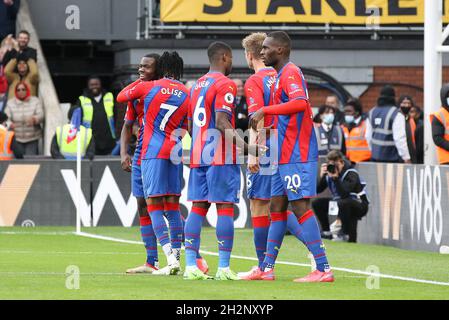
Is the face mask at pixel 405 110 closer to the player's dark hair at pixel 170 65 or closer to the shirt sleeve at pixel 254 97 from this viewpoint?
the player's dark hair at pixel 170 65

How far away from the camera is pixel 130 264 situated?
51.2 ft

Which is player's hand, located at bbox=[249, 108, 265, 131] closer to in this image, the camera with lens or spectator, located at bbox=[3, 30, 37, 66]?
the camera with lens

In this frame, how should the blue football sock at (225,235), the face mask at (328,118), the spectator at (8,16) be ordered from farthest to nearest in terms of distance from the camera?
the spectator at (8,16) → the face mask at (328,118) → the blue football sock at (225,235)

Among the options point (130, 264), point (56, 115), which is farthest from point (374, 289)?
point (56, 115)

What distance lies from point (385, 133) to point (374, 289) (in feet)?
33.4

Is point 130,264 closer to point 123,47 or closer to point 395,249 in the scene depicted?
point 395,249

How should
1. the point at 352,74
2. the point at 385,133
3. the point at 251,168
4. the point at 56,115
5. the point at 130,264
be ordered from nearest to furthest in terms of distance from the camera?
the point at 251,168, the point at 130,264, the point at 385,133, the point at 56,115, the point at 352,74

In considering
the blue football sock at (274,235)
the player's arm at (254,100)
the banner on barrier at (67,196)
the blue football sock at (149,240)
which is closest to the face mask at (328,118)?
the banner on barrier at (67,196)

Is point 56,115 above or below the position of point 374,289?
above

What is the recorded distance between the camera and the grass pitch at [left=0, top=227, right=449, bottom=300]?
460 inches

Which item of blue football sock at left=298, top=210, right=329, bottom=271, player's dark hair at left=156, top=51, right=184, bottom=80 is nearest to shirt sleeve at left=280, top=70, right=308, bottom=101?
blue football sock at left=298, top=210, right=329, bottom=271

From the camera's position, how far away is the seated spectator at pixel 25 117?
2500 centimetres

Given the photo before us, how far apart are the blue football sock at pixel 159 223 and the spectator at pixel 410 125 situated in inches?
349

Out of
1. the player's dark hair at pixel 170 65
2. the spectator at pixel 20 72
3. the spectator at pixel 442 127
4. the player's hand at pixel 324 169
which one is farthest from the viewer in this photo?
the spectator at pixel 20 72
